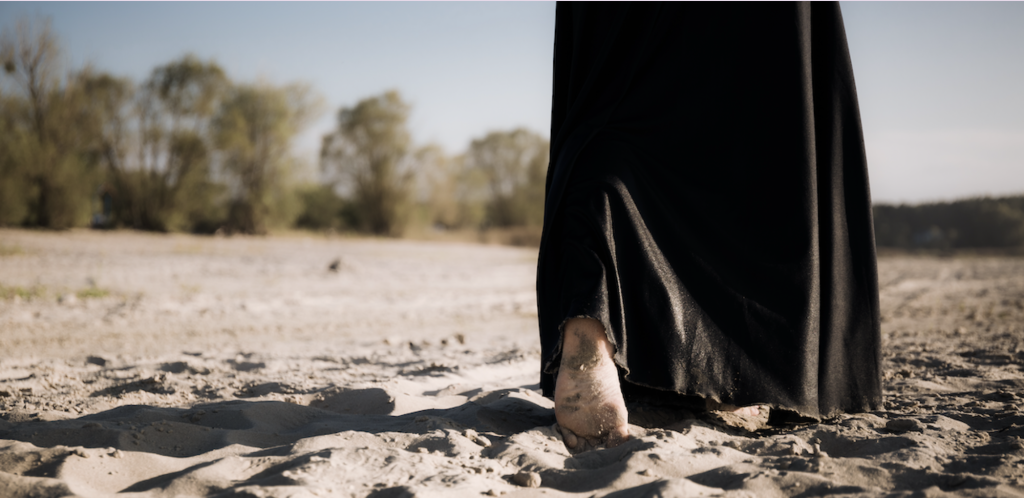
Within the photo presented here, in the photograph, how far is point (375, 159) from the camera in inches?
1138

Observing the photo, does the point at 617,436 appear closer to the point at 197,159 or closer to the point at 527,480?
the point at 527,480

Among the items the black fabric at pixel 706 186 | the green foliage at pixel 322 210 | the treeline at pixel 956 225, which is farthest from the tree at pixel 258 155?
the treeline at pixel 956 225

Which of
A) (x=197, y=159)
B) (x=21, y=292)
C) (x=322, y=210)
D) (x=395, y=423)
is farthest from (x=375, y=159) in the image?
(x=395, y=423)

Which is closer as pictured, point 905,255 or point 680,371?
point 680,371

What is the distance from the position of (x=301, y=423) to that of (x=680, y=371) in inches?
56.4

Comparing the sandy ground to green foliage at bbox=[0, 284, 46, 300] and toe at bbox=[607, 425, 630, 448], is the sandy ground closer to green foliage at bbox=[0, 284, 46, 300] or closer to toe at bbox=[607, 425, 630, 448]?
toe at bbox=[607, 425, 630, 448]

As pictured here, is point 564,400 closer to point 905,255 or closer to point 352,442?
point 352,442

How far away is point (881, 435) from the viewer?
6.44ft

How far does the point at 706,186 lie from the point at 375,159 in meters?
28.2

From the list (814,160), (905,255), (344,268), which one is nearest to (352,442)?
(814,160)

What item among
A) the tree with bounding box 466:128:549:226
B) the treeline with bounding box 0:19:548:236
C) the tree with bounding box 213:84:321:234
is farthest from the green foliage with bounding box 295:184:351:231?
the tree with bounding box 466:128:549:226

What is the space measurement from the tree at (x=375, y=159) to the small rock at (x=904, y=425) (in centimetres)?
2775

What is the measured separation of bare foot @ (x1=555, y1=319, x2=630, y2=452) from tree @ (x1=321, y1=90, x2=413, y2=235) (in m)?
27.6

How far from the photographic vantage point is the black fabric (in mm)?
2004
